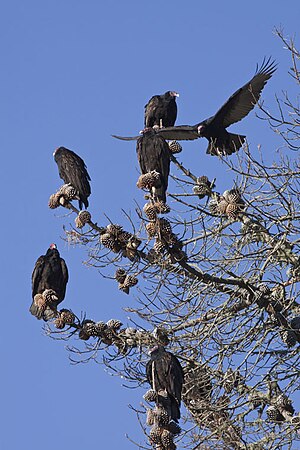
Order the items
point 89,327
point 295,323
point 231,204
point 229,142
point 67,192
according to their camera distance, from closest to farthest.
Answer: point 89,327, point 231,204, point 67,192, point 295,323, point 229,142

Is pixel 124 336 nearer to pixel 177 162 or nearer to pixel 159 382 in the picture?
pixel 159 382

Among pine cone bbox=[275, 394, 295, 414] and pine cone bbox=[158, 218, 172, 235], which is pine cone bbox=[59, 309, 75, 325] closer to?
pine cone bbox=[158, 218, 172, 235]

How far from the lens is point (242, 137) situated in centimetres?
852

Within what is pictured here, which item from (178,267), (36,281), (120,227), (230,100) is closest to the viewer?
(120,227)

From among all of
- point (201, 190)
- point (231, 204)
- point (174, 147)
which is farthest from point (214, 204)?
point (231, 204)

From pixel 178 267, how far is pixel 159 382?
2.51 ft

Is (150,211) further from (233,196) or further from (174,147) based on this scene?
(174,147)

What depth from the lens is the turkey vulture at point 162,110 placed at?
9.75 meters

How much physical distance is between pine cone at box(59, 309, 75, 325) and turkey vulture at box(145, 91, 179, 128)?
142 inches

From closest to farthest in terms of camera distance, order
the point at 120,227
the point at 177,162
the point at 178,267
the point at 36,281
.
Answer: the point at 120,227, the point at 178,267, the point at 177,162, the point at 36,281

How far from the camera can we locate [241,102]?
28.9ft

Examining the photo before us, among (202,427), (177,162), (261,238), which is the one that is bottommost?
(202,427)

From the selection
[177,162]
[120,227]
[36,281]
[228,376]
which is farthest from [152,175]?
[36,281]

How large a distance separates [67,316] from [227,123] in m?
3.00
